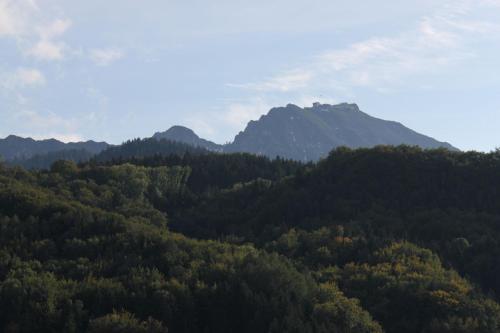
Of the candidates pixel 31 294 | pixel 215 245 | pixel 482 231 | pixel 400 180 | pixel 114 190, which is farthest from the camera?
pixel 114 190

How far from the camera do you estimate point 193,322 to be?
6178 centimetres

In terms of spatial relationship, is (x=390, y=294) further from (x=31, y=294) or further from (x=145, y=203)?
(x=145, y=203)

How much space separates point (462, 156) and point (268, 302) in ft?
237

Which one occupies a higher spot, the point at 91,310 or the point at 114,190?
the point at 114,190

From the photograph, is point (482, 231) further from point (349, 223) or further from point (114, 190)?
Result: point (114, 190)

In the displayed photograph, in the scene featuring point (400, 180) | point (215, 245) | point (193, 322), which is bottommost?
point (193, 322)

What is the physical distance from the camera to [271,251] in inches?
3664

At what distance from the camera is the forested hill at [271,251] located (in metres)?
61.0

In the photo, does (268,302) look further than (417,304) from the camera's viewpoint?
No

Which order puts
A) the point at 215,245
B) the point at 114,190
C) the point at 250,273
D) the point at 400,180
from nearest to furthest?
the point at 250,273, the point at 215,245, the point at 400,180, the point at 114,190

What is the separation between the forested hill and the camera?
6100 cm

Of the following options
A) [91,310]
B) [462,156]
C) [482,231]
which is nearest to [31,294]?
[91,310]

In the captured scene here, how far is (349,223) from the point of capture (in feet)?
330

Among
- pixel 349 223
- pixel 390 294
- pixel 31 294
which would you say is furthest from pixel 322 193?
pixel 31 294
